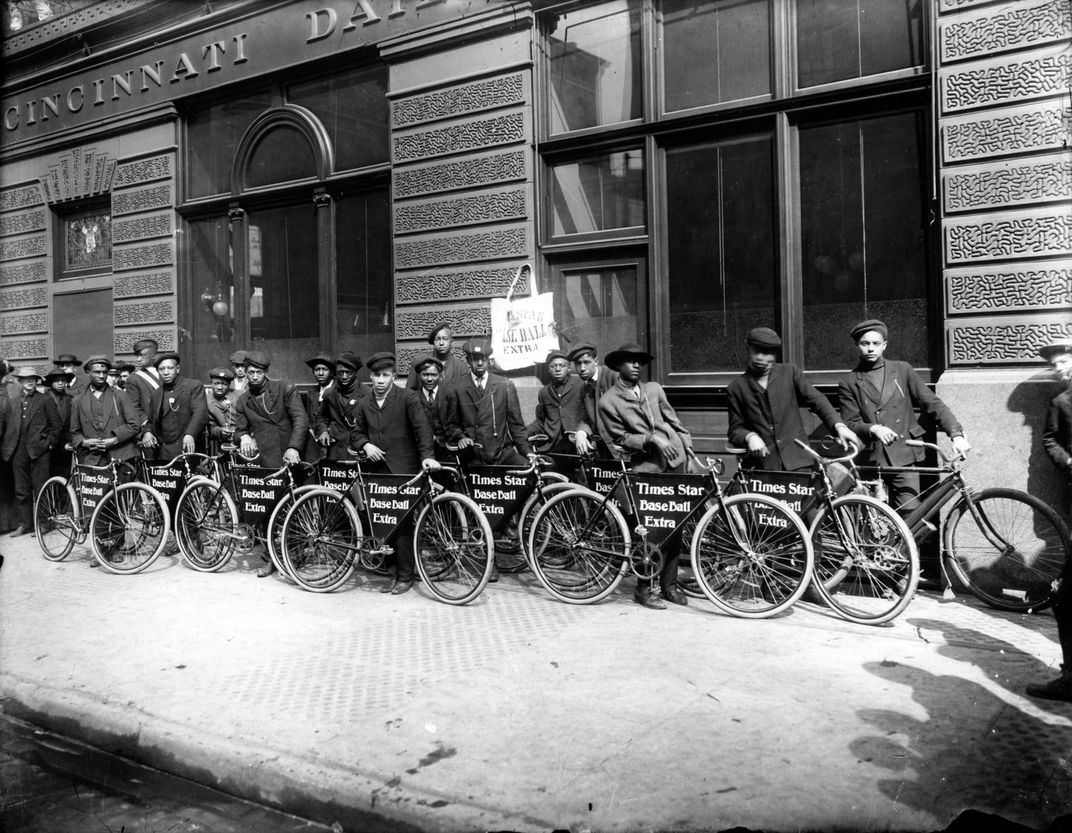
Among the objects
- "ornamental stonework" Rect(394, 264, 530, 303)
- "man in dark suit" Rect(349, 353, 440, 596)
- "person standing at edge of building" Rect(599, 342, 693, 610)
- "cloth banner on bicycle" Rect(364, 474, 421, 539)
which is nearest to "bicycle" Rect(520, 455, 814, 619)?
"person standing at edge of building" Rect(599, 342, 693, 610)

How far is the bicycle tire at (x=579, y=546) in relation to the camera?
659 centimetres

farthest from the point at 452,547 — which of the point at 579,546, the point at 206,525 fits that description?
the point at 206,525

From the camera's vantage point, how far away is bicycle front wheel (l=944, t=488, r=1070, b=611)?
610 cm

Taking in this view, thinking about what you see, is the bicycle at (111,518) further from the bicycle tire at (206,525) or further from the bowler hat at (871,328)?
the bowler hat at (871,328)

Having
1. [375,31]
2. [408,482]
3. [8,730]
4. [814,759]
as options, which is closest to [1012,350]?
[814,759]

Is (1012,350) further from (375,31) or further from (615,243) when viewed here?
(375,31)

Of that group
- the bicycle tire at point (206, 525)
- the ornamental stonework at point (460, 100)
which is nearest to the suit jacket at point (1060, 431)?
the ornamental stonework at point (460, 100)

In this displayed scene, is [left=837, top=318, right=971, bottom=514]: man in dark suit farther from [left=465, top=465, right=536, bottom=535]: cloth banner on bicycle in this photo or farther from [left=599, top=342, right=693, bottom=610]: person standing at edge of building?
[left=465, top=465, right=536, bottom=535]: cloth banner on bicycle

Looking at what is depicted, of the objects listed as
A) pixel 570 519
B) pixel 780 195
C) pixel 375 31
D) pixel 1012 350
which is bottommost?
pixel 570 519

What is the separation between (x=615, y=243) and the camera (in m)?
8.92

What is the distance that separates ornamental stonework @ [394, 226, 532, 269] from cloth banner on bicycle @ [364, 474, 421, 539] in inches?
130

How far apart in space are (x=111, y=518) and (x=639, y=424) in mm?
5421

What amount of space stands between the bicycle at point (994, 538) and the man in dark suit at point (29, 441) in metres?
9.56

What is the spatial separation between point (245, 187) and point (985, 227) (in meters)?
9.51
